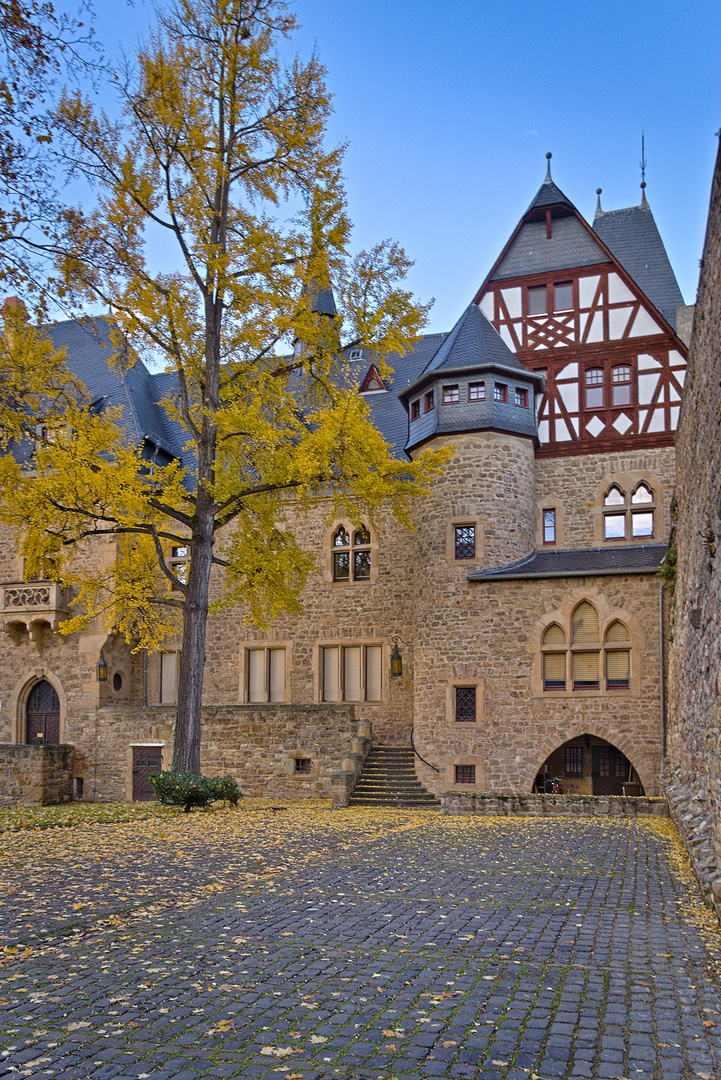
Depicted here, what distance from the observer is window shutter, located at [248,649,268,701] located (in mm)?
21531

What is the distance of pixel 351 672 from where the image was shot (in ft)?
67.8

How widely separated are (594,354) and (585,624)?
5992 millimetres

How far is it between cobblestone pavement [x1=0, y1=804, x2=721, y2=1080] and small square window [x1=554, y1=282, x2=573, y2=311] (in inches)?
542

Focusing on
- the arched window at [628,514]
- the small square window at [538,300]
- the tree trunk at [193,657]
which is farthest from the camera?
the small square window at [538,300]

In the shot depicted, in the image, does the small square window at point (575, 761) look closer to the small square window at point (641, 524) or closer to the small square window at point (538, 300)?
the small square window at point (641, 524)

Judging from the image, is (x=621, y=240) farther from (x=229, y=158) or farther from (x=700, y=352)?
(x=700, y=352)

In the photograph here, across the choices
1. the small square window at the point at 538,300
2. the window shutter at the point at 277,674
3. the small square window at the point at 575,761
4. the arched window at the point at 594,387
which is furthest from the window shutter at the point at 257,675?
the small square window at the point at 538,300

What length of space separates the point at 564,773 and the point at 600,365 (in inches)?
339

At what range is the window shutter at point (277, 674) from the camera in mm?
21375

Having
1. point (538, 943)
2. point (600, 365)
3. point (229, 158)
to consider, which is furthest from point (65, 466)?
point (600, 365)

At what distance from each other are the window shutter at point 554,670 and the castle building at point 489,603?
0.04 m

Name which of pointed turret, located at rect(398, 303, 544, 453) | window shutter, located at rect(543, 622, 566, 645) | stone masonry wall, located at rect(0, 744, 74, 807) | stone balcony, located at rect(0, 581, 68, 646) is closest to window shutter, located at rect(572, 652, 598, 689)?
window shutter, located at rect(543, 622, 566, 645)

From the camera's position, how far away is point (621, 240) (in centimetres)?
2167

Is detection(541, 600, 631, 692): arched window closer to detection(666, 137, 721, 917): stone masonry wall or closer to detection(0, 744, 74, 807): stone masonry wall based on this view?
detection(666, 137, 721, 917): stone masonry wall
